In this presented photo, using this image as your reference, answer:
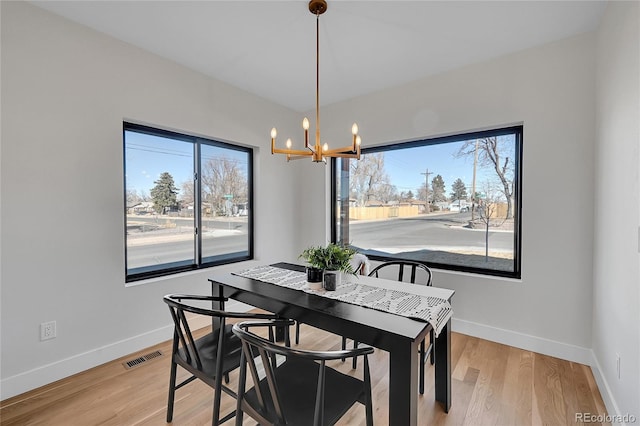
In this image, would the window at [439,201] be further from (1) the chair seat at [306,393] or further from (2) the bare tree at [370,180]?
(1) the chair seat at [306,393]

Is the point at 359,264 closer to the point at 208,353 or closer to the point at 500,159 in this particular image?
the point at 208,353

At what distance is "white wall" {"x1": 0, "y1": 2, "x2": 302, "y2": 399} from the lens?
1.99 metres

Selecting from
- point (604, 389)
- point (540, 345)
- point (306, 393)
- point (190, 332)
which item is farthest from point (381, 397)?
point (540, 345)

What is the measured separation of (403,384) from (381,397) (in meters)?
0.85

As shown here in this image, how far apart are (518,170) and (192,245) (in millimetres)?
3394

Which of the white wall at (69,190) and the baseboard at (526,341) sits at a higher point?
the white wall at (69,190)

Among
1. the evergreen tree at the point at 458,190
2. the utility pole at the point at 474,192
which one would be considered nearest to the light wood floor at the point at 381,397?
the utility pole at the point at 474,192

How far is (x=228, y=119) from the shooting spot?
3.32m

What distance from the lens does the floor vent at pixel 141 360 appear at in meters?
2.39

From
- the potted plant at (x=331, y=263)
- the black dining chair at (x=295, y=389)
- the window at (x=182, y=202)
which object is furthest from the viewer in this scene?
the window at (x=182, y=202)

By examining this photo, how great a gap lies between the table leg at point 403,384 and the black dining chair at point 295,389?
0.38 feet

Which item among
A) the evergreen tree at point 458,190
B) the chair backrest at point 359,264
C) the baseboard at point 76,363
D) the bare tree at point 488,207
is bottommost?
the baseboard at point 76,363

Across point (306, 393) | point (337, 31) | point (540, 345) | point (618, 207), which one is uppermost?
point (337, 31)

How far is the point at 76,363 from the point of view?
A: 226 centimetres
